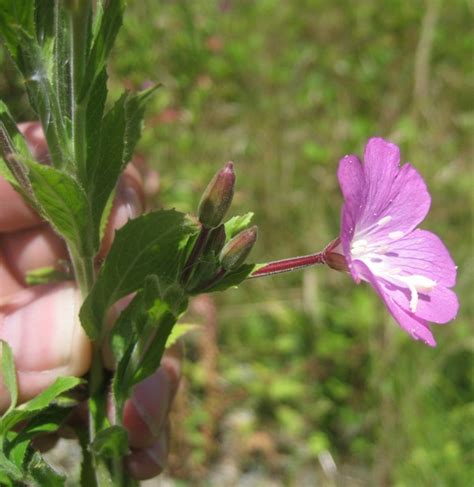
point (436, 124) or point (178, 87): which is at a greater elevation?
point (178, 87)

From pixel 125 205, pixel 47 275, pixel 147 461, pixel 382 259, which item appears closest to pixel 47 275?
pixel 47 275

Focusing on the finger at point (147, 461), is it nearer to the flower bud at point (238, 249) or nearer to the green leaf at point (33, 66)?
the flower bud at point (238, 249)

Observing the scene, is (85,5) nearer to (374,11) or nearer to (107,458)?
(107,458)

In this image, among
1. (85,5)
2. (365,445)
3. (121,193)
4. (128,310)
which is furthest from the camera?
(365,445)

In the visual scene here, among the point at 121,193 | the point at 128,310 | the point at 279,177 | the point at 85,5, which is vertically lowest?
the point at 279,177

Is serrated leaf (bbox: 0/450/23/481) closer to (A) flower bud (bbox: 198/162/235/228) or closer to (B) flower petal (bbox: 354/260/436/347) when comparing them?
(A) flower bud (bbox: 198/162/235/228)

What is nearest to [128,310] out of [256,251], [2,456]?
[2,456]

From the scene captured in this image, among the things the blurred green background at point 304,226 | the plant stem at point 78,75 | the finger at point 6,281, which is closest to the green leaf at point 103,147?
the plant stem at point 78,75
